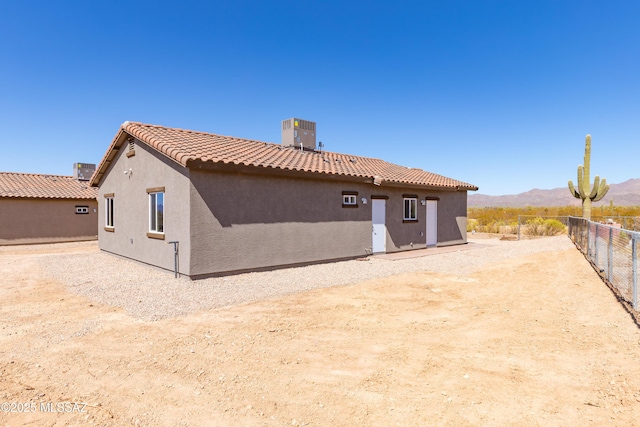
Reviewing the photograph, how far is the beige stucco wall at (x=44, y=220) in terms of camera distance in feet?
64.0

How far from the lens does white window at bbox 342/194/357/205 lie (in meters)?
13.5

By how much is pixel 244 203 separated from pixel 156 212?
308cm

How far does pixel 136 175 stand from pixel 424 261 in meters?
10.9

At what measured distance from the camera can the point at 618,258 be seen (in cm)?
899

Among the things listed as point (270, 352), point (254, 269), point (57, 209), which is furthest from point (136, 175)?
point (57, 209)

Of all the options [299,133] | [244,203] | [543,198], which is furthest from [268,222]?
[543,198]

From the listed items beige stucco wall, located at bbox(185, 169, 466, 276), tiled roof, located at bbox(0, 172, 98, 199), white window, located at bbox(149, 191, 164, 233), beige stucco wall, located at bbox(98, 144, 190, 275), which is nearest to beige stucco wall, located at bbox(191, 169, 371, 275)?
beige stucco wall, located at bbox(185, 169, 466, 276)

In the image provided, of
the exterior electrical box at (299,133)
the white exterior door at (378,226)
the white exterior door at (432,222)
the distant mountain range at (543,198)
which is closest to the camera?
the white exterior door at (378,226)

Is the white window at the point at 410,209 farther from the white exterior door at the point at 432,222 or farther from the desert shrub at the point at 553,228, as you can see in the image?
the desert shrub at the point at 553,228

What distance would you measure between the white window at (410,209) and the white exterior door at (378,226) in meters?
1.49

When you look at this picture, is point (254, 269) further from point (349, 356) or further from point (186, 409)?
point (186, 409)

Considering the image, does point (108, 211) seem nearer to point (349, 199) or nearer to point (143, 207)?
point (143, 207)

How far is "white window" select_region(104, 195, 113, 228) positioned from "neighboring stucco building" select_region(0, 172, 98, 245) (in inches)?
289

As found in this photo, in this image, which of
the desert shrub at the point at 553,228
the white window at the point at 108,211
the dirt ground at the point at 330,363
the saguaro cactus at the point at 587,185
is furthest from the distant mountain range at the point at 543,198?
the dirt ground at the point at 330,363
